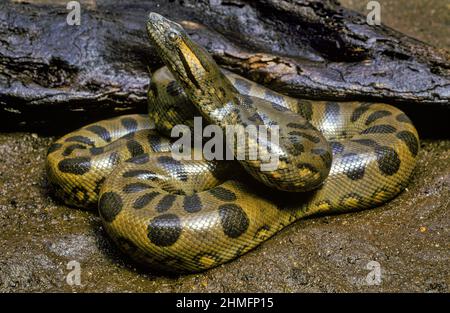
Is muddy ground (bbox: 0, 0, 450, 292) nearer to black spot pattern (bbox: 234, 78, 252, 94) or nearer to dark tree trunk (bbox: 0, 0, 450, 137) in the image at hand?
dark tree trunk (bbox: 0, 0, 450, 137)

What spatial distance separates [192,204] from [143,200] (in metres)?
0.54

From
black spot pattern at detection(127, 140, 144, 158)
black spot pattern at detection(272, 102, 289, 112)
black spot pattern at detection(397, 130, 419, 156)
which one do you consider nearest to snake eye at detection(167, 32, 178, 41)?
black spot pattern at detection(272, 102, 289, 112)

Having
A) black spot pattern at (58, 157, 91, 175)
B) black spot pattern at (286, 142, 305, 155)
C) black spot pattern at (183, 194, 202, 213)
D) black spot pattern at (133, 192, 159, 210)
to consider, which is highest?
black spot pattern at (286, 142, 305, 155)

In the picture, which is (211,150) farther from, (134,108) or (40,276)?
(40,276)

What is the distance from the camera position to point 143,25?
313 inches

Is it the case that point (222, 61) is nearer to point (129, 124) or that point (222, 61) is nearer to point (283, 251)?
point (129, 124)

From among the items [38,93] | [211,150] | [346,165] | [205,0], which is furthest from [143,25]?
[346,165]

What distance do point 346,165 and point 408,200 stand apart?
3.09 feet

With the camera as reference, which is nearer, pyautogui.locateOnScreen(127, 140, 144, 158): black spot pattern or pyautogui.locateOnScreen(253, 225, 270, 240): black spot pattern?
pyautogui.locateOnScreen(253, 225, 270, 240): black spot pattern

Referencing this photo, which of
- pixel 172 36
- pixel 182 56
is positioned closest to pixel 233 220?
pixel 182 56

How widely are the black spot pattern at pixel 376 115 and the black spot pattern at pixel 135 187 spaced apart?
124 inches

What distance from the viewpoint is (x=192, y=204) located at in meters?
5.90

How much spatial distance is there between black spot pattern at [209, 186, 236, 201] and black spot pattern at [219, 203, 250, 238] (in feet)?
0.60

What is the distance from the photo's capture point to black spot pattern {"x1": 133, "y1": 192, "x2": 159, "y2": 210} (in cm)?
582
